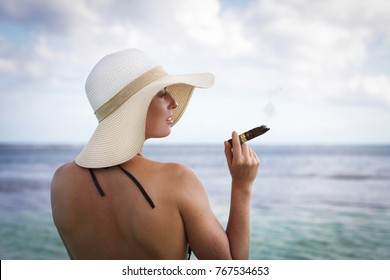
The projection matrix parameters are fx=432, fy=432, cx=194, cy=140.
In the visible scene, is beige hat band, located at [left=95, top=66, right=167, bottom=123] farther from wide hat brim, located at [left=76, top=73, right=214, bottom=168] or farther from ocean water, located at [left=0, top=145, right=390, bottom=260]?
ocean water, located at [left=0, top=145, right=390, bottom=260]

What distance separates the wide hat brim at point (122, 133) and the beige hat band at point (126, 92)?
12 millimetres

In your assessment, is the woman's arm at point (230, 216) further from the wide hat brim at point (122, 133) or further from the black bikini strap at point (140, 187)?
the wide hat brim at point (122, 133)

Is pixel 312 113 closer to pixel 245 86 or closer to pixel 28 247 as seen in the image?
pixel 245 86

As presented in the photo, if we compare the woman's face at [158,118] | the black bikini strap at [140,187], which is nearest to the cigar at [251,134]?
the woman's face at [158,118]

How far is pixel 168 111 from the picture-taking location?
4.68 feet

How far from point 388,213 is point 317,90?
41.9 ft

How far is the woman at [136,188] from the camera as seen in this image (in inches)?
48.8

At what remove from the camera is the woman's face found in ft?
4.56

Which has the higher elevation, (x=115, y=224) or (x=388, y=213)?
(x=115, y=224)

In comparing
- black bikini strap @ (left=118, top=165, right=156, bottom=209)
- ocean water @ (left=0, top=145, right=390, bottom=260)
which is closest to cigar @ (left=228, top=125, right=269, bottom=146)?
black bikini strap @ (left=118, top=165, right=156, bottom=209)
